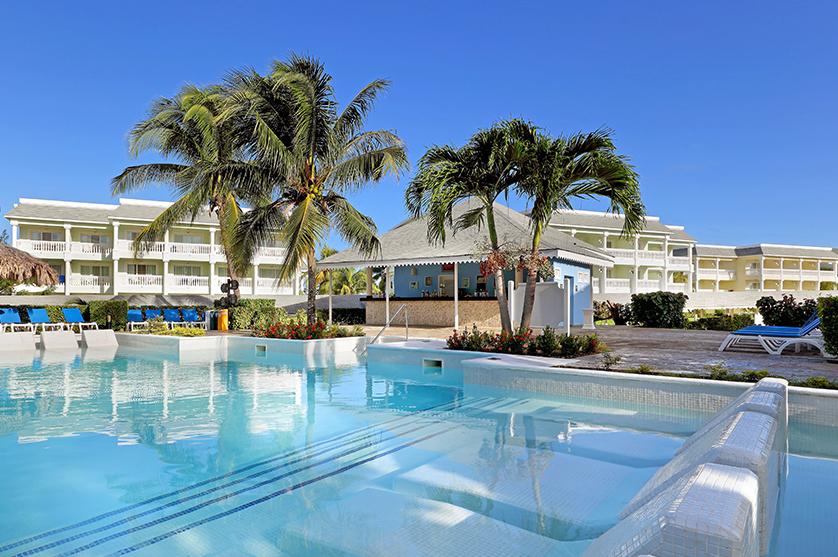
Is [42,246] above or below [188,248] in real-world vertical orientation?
below

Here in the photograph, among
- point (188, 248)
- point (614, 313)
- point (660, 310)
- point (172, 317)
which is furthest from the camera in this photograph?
point (188, 248)

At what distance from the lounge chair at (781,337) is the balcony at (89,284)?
36.9 metres

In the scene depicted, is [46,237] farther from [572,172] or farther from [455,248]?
[572,172]

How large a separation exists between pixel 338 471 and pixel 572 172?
918 cm

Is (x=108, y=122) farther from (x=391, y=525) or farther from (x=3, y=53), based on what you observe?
(x=391, y=525)

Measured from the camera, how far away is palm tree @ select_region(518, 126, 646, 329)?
11883 mm

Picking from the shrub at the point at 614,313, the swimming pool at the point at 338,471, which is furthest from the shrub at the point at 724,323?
the swimming pool at the point at 338,471

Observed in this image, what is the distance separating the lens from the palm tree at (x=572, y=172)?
11.9 meters

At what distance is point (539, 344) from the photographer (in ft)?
38.3

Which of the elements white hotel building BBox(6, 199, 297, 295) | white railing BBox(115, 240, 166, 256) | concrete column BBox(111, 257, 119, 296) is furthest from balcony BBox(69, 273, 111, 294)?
white railing BBox(115, 240, 166, 256)

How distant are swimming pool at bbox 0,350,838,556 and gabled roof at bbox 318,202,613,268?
9829 mm

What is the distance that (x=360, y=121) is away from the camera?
17703 millimetres

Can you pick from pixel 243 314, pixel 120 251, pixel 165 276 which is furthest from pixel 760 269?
pixel 120 251

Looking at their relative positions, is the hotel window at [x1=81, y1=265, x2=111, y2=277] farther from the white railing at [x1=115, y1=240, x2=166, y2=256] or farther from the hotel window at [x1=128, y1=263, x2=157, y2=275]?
the white railing at [x1=115, y1=240, x2=166, y2=256]
